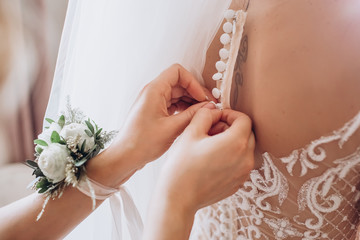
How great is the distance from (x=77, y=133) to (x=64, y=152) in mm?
54

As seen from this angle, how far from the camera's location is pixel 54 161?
637mm

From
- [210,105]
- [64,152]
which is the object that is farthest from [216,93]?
[64,152]

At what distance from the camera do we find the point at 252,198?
63 cm

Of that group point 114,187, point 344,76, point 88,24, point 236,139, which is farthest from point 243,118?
point 88,24

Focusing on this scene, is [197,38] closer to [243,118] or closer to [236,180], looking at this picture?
[243,118]

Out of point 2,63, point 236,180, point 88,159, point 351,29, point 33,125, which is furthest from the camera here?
point 33,125

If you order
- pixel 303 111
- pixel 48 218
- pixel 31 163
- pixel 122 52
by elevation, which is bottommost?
pixel 48 218

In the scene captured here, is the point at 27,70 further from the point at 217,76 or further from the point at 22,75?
the point at 217,76

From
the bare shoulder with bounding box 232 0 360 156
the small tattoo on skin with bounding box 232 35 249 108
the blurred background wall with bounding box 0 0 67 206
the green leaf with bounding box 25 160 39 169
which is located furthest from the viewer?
the blurred background wall with bounding box 0 0 67 206

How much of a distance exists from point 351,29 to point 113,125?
0.58m

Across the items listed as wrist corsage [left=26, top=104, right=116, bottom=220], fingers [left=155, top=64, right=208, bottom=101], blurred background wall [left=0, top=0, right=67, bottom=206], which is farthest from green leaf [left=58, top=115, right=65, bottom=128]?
blurred background wall [left=0, top=0, right=67, bottom=206]

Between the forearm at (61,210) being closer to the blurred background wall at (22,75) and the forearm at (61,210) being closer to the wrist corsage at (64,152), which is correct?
the wrist corsage at (64,152)

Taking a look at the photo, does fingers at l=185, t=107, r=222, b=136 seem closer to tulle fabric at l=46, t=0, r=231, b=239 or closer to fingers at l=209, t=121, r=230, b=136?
fingers at l=209, t=121, r=230, b=136

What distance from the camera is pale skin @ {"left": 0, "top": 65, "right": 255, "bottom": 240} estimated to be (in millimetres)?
520
